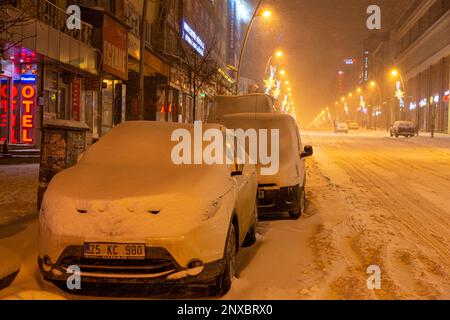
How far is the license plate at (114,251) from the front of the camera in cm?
457

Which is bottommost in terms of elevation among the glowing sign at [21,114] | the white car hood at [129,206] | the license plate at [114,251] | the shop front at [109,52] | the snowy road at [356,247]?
the snowy road at [356,247]

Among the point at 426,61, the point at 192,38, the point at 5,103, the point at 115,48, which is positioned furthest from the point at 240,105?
the point at 426,61

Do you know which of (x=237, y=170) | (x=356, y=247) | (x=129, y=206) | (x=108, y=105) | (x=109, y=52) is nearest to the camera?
(x=129, y=206)

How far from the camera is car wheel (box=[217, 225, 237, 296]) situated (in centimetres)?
493

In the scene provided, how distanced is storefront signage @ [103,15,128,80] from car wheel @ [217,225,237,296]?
1929 centimetres

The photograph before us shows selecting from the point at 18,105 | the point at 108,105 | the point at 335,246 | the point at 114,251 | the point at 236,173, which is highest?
the point at 108,105

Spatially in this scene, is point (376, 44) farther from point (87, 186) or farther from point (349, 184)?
point (87, 186)

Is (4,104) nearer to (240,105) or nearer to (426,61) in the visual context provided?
(240,105)

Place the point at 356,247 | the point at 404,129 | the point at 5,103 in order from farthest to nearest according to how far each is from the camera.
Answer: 1. the point at 404,129
2. the point at 5,103
3. the point at 356,247

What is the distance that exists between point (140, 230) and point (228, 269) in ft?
3.09

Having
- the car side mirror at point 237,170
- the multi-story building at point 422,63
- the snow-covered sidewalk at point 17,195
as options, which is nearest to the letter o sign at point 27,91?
the snow-covered sidewalk at point 17,195

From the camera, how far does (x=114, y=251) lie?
4.59 metres

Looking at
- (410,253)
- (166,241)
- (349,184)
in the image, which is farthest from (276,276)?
(349,184)

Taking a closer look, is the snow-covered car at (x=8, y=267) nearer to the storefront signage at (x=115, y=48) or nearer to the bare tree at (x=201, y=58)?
the storefront signage at (x=115, y=48)
